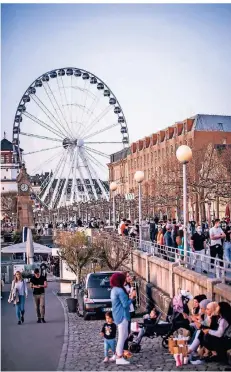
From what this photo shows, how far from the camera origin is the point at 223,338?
10.1m

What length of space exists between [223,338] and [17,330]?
6399 millimetres

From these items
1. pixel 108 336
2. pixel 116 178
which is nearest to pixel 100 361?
pixel 108 336

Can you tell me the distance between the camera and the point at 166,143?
212 feet

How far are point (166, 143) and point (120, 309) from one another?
54.0 metres

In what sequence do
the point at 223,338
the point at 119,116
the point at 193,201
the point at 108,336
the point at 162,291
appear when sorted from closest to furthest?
1. the point at 223,338
2. the point at 108,336
3. the point at 162,291
4. the point at 193,201
5. the point at 119,116

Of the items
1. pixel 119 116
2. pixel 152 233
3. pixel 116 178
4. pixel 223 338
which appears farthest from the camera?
pixel 116 178

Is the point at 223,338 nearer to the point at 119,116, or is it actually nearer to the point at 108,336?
the point at 108,336

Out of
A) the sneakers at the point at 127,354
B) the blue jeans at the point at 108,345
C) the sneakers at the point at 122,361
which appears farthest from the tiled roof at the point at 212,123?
the sneakers at the point at 122,361

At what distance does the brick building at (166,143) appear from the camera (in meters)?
56.3

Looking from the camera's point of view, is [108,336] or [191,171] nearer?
[108,336]

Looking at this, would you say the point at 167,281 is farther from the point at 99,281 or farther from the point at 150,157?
the point at 150,157

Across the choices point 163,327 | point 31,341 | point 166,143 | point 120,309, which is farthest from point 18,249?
point 166,143

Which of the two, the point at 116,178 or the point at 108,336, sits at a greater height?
the point at 116,178

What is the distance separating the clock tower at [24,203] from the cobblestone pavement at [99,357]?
1579 inches
